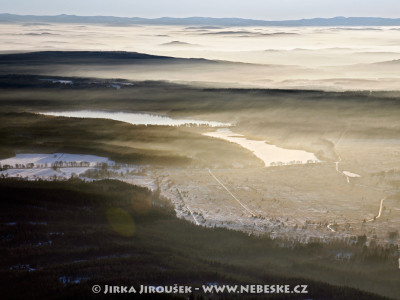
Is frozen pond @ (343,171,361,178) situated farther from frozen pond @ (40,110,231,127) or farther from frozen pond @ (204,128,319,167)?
frozen pond @ (40,110,231,127)

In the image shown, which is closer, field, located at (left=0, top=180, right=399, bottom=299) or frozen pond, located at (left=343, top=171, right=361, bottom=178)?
field, located at (left=0, top=180, right=399, bottom=299)

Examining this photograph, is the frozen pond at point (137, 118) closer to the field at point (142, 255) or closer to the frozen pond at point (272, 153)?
the frozen pond at point (272, 153)

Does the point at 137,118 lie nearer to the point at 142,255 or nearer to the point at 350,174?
the point at 350,174

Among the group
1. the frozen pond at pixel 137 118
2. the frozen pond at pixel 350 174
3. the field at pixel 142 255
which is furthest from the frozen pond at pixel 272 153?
the field at pixel 142 255

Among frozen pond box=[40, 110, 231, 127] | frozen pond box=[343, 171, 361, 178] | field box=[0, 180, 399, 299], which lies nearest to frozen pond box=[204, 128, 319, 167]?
frozen pond box=[343, 171, 361, 178]

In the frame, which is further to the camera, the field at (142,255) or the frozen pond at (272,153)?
the frozen pond at (272,153)

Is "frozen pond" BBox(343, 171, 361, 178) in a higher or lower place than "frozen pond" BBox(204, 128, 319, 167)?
higher

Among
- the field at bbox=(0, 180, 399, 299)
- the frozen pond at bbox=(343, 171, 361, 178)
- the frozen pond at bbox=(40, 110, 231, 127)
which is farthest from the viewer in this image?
the frozen pond at bbox=(40, 110, 231, 127)
